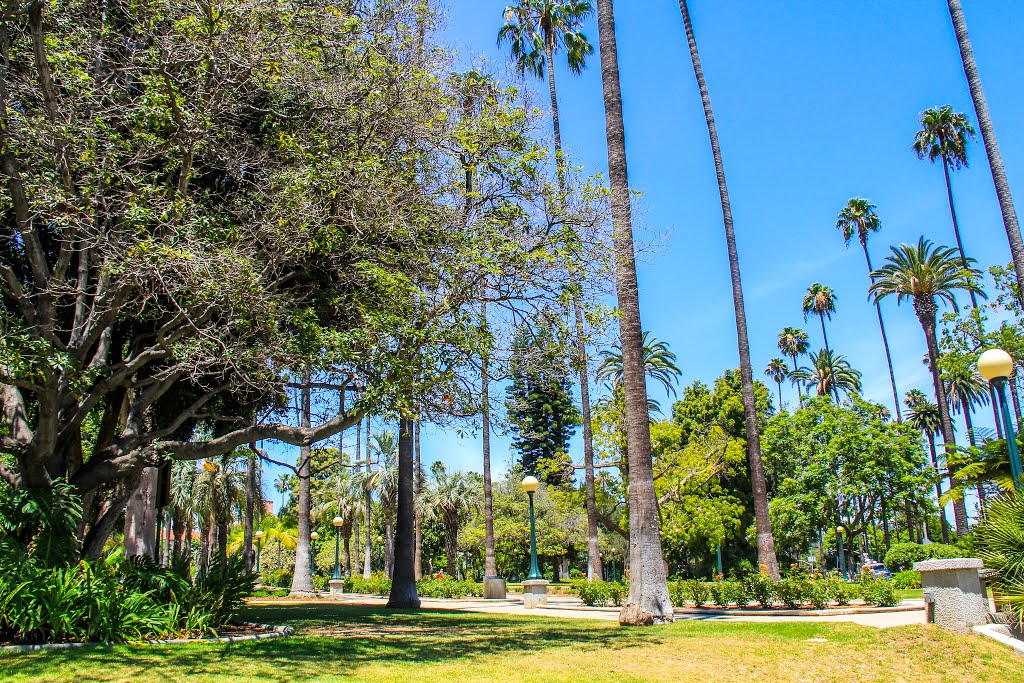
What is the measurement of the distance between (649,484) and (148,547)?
15629mm

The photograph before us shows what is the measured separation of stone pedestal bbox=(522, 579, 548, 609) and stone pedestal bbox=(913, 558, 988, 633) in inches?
543

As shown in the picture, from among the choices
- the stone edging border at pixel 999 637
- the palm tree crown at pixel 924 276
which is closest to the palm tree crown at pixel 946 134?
the palm tree crown at pixel 924 276

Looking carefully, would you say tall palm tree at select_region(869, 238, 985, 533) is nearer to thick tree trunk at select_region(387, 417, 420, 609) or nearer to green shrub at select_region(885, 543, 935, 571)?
green shrub at select_region(885, 543, 935, 571)

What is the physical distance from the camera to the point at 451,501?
48.2 m

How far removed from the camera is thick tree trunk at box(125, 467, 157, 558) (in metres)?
22.1

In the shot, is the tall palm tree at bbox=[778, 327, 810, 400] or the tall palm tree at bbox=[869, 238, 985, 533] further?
the tall palm tree at bbox=[778, 327, 810, 400]

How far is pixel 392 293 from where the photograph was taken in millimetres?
11938

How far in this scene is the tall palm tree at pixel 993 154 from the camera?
2039 centimetres

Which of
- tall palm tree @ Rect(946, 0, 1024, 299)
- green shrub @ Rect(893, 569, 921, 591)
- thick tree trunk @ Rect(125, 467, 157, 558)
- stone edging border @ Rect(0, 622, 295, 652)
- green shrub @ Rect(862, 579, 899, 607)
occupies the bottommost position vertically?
green shrub @ Rect(893, 569, 921, 591)

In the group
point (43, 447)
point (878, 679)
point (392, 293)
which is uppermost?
point (392, 293)

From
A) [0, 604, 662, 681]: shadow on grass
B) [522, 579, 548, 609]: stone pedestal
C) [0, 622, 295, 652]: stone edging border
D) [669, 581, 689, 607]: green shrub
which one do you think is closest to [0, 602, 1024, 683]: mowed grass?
[0, 604, 662, 681]: shadow on grass

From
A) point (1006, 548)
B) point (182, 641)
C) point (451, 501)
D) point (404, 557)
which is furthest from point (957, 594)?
point (451, 501)

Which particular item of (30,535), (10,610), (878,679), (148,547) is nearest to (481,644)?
(878,679)

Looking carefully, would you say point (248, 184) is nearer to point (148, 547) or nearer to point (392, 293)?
point (392, 293)
